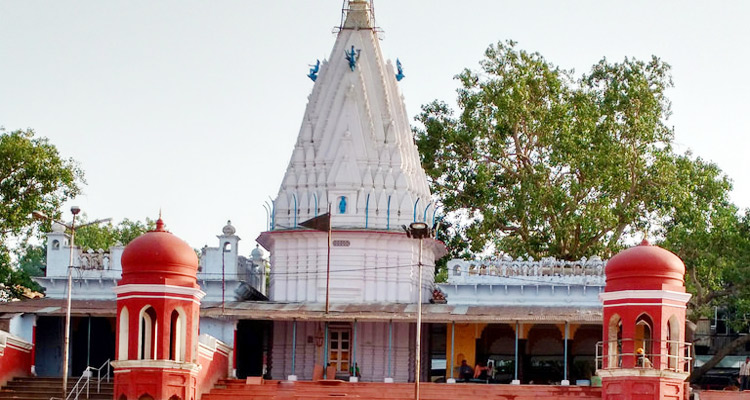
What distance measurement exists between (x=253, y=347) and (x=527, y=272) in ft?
27.5

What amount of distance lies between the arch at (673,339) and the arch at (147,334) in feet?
39.7

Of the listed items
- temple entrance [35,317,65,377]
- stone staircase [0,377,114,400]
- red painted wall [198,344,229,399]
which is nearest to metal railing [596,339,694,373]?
red painted wall [198,344,229,399]

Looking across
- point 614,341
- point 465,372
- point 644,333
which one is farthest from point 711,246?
point 614,341

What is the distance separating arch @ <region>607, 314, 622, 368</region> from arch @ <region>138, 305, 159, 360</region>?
1071 cm

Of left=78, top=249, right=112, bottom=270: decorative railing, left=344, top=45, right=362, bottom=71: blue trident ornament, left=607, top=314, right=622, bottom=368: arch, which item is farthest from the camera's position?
left=344, top=45, right=362, bottom=71: blue trident ornament

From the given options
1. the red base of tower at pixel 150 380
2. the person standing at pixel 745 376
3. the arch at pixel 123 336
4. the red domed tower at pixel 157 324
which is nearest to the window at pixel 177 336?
the red domed tower at pixel 157 324

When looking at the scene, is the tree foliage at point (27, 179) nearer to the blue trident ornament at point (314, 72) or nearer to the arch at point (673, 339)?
the blue trident ornament at point (314, 72)

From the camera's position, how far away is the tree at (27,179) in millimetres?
51844

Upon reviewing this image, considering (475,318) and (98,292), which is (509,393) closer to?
(475,318)

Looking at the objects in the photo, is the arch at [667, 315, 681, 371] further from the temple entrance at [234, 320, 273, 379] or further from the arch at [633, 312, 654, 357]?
the temple entrance at [234, 320, 273, 379]

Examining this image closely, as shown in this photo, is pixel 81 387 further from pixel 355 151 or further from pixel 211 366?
pixel 355 151

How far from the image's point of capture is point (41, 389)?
42.0m

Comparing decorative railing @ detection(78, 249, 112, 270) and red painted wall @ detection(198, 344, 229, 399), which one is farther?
decorative railing @ detection(78, 249, 112, 270)

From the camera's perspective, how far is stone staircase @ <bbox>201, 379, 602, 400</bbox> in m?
39.8
